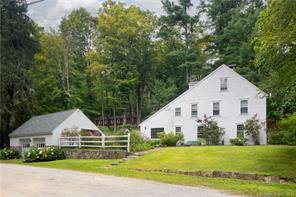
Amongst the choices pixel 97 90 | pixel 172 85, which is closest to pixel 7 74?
pixel 97 90

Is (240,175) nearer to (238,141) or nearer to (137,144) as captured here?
(137,144)

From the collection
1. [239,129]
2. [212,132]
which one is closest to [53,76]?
[212,132]

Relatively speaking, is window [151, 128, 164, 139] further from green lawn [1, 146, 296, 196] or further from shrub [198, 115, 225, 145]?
green lawn [1, 146, 296, 196]

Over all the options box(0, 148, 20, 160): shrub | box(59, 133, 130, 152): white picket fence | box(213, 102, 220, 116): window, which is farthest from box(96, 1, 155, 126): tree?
box(0, 148, 20, 160): shrub

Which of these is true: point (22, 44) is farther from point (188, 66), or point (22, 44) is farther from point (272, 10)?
point (272, 10)

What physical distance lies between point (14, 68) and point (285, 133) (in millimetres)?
26759

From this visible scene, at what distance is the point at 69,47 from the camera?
53812 millimetres

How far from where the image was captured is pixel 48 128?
35781 mm

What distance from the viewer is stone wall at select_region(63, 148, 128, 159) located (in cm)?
2661

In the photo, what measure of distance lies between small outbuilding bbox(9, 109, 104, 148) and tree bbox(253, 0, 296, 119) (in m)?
20.0

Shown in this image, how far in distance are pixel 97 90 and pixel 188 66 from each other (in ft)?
37.5

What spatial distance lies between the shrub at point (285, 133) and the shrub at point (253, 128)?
947 millimetres

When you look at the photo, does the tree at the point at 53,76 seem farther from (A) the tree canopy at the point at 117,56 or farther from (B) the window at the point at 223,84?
(B) the window at the point at 223,84

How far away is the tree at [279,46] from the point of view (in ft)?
56.6
